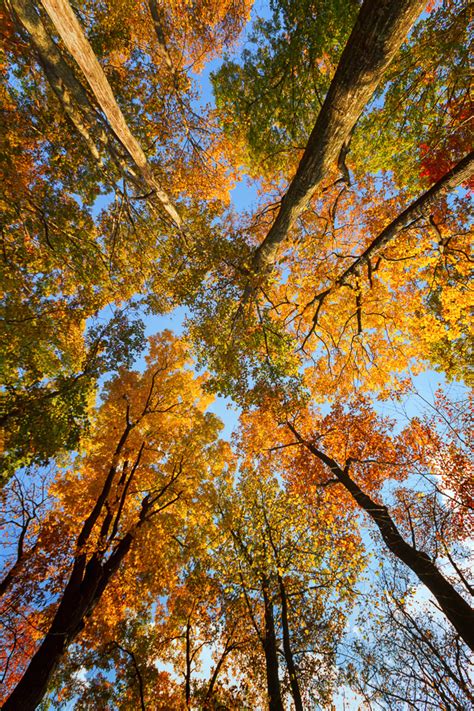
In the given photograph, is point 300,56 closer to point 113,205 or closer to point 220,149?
point 220,149

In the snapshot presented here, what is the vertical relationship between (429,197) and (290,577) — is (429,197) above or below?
above

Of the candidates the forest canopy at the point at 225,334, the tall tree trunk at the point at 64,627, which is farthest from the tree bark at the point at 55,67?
the tall tree trunk at the point at 64,627

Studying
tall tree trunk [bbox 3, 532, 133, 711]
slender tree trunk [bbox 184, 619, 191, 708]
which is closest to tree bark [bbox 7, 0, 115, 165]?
tall tree trunk [bbox 3, 532, 133, 711]

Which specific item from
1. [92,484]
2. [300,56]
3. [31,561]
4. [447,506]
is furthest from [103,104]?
[31,561]

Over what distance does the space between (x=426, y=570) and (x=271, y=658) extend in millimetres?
6067

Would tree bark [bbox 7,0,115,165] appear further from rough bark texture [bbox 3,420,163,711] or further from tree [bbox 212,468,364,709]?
tree [bbox 212,468,364,709]

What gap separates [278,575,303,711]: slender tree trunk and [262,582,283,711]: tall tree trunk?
0.41 metres

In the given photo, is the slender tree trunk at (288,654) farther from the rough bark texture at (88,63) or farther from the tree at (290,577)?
the rough bark texture at (88,63)

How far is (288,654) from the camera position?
8008 mm

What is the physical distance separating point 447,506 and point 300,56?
13.0m

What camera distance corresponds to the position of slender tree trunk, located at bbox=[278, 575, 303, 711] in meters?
7.45

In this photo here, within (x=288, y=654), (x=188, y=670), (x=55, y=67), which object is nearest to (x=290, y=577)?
(x=288, y=654)

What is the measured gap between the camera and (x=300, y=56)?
6.21 meters

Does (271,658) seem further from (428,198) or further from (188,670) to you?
(428,198)
